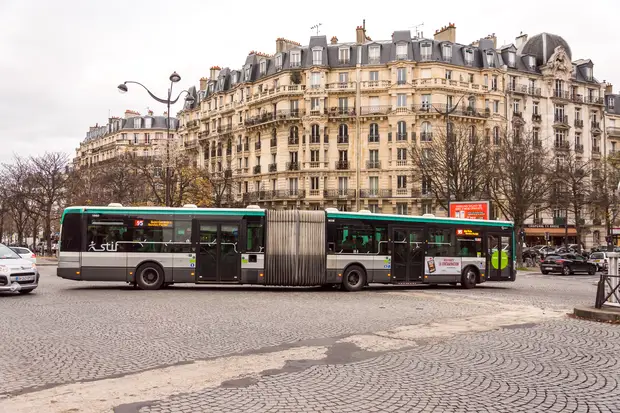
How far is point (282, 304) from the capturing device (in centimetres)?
1409

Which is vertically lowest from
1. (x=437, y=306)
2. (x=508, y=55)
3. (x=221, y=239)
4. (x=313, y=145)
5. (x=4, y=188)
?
(x=437, y=306)

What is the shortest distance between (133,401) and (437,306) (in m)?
9.90

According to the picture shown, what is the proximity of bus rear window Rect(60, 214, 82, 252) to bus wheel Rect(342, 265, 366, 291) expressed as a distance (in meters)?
8.47

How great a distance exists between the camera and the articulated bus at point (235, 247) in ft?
57.4

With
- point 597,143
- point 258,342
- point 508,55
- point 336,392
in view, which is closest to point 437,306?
point 258,342

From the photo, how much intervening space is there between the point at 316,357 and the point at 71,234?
1241 cm

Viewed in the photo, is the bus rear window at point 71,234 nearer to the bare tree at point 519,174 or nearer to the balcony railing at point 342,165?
the bare tree at point 519,174

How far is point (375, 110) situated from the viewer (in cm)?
5678

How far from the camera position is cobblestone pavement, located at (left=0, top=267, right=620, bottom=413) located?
5.78 metres

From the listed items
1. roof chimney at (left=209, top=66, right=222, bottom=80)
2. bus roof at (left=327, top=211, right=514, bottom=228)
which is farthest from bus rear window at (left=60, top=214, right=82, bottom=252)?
roof chimney at (left=209, top=66, right=222, bottom=80)

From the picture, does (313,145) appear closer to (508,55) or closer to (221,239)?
(508,55)

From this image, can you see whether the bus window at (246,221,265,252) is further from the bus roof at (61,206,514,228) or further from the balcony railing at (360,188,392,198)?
the balcony railing at (360,188,392,198)

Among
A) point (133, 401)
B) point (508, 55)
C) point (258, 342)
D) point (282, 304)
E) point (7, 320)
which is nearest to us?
point (133, 401)

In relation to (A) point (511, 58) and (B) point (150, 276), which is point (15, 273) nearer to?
(B) point (150, 276)
